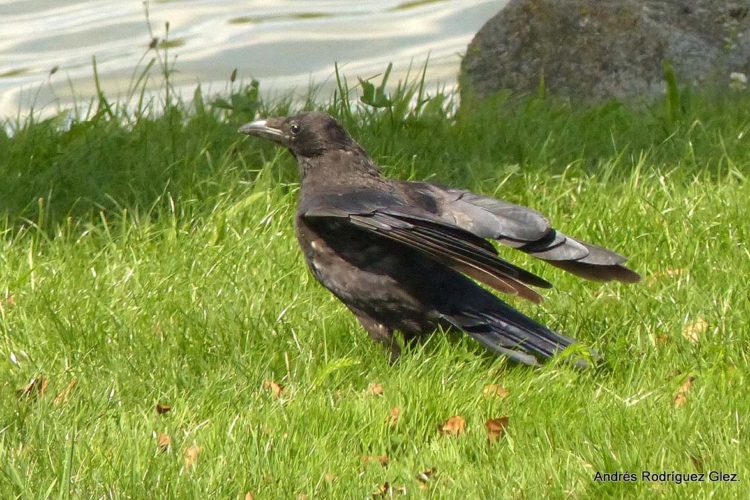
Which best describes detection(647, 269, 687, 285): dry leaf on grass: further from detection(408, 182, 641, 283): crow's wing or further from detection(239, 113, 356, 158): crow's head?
detection(239, 113, 356, 158): crow's head

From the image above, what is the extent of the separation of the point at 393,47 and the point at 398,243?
226 inches

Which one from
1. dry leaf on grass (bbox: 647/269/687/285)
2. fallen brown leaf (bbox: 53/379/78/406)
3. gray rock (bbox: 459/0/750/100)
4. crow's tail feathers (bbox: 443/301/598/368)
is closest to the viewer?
fallen brown leaf (bbox: 53/379/78/406)

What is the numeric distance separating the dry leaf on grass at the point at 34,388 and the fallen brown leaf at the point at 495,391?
138cm

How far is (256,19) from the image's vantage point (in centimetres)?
1075

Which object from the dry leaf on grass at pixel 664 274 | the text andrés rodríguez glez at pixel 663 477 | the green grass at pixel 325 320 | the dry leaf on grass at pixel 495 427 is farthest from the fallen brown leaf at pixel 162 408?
the dry leaf on grass at pixel 664 274

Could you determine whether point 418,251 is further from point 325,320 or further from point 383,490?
point 383,490

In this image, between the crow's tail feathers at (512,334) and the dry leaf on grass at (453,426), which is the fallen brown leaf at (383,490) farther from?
the crow's tail feathers at (512,334)

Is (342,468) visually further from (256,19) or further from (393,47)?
(256,19)

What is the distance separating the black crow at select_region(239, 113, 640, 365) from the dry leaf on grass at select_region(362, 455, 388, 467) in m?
0.69

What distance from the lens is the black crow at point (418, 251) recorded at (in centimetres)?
425

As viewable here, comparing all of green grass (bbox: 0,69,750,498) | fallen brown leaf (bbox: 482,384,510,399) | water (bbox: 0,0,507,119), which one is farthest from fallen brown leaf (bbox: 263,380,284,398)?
water (bbox: 0,0,507,119)

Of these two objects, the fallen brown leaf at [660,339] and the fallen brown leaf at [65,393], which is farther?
the fallen brown leaf at [660,339]

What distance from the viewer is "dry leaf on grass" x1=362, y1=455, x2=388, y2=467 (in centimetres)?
377

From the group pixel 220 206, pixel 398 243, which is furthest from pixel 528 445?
pixel 220 206
